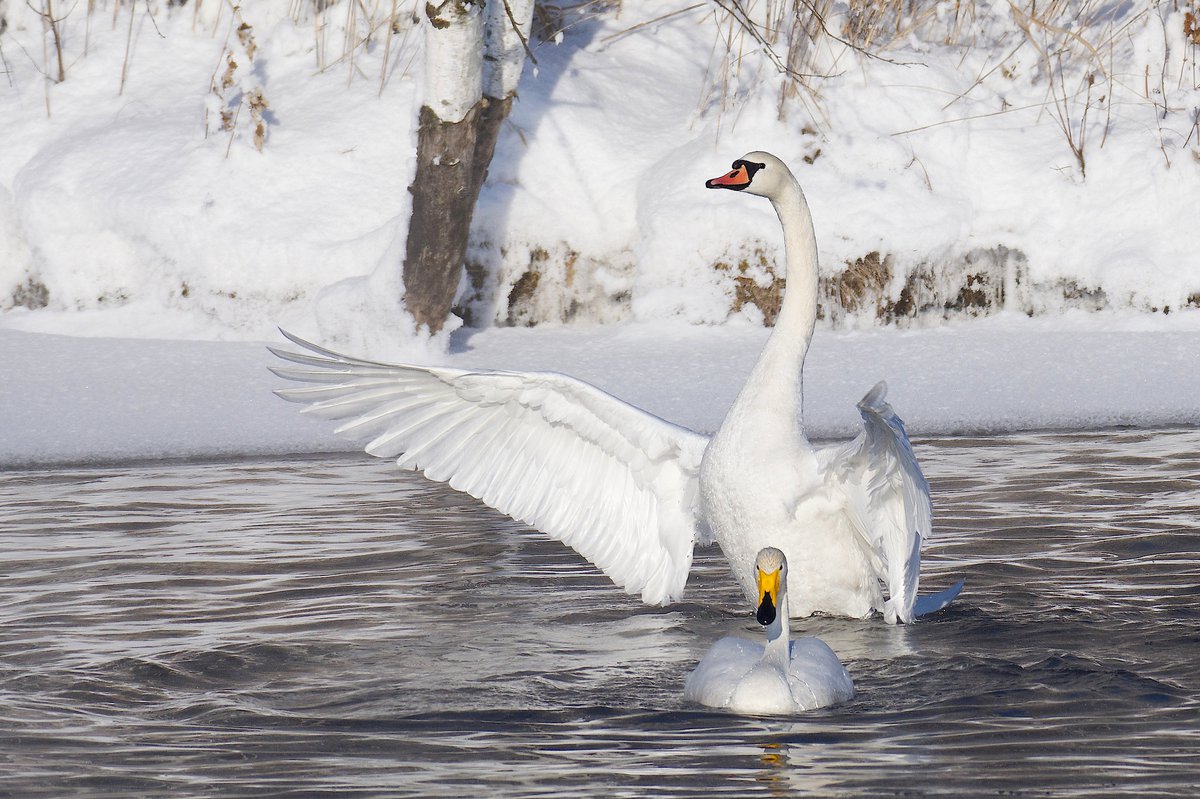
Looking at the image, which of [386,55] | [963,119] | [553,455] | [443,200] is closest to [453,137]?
[443,200]

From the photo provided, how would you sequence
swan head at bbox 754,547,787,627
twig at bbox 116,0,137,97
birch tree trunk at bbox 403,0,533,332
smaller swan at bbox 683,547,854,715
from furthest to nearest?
twig at bbox 116,0,137,97 → birch tree trunk at bbox 403,0,533,332 → swan head at bbox 754,547,787,627 → smaller swan at bbox 683,547,854,715

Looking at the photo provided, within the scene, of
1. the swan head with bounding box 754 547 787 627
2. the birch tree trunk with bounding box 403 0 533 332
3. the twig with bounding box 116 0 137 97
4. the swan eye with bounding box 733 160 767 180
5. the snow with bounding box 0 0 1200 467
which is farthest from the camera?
the twig with bounding box 116 0 137 97

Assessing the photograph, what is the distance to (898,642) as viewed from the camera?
17.4 feet

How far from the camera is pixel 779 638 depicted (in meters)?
4.73

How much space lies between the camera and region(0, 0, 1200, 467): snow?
34.3 feet

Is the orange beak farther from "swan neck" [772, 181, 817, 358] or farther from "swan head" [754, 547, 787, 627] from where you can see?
"swan head" [754, 547, 787, 627]

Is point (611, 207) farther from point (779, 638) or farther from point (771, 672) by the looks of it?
→ point (771, 672)

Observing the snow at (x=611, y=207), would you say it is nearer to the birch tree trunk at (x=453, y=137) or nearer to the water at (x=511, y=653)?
the birch tree trunk at (x=453, y=137)

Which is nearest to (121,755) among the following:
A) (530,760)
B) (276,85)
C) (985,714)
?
(530,760)

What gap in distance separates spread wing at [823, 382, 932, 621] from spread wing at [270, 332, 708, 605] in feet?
2.13

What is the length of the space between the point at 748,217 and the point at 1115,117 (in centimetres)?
280

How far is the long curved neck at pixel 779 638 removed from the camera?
4621mm

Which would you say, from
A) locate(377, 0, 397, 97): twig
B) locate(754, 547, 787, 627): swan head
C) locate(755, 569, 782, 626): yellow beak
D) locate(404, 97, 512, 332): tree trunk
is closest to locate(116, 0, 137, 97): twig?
locate(377, 0, 397, 97): twig

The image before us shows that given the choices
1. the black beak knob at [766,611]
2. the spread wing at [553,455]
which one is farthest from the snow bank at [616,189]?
the black beak knob at [766,611]
